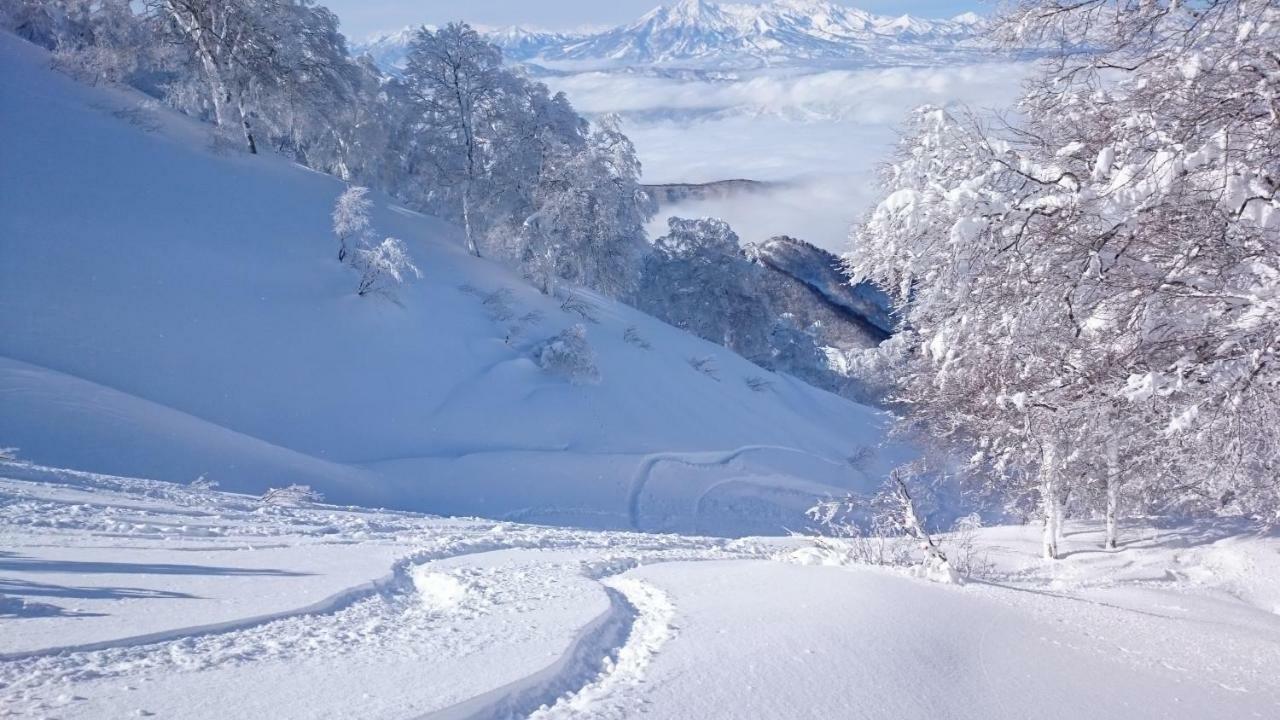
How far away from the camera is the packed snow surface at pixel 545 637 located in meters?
2.75

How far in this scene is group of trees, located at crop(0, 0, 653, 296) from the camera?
23719 mm

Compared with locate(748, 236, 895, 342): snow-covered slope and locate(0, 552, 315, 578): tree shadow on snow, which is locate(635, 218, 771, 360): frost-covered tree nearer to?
locate(748, 236, 895, 342): snow-covered slope

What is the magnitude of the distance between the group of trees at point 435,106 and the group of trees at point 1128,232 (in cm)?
2003

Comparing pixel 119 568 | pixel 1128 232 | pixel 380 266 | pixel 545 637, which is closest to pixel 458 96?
pixel 380 266

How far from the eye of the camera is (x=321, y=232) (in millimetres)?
21656

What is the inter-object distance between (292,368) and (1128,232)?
16109 millimetres

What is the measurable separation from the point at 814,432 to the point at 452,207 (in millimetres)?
15768

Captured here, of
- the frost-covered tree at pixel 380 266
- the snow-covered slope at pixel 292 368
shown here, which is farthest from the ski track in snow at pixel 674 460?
the frost-covered tree at pixel 380 266

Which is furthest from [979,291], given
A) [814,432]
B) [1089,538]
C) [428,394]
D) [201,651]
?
[814,432]

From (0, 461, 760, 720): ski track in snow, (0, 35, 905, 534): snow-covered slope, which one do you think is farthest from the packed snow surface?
(0, 35, 905, 534): snow-covered slope

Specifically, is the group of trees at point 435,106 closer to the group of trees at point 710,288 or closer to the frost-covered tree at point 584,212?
the frost-covered tree at point 584,212

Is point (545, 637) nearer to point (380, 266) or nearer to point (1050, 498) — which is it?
point (1050, 498)

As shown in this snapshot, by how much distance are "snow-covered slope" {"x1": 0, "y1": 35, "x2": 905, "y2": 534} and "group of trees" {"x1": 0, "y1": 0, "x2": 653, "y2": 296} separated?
158 centimetres

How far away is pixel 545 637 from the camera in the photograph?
348 cm
